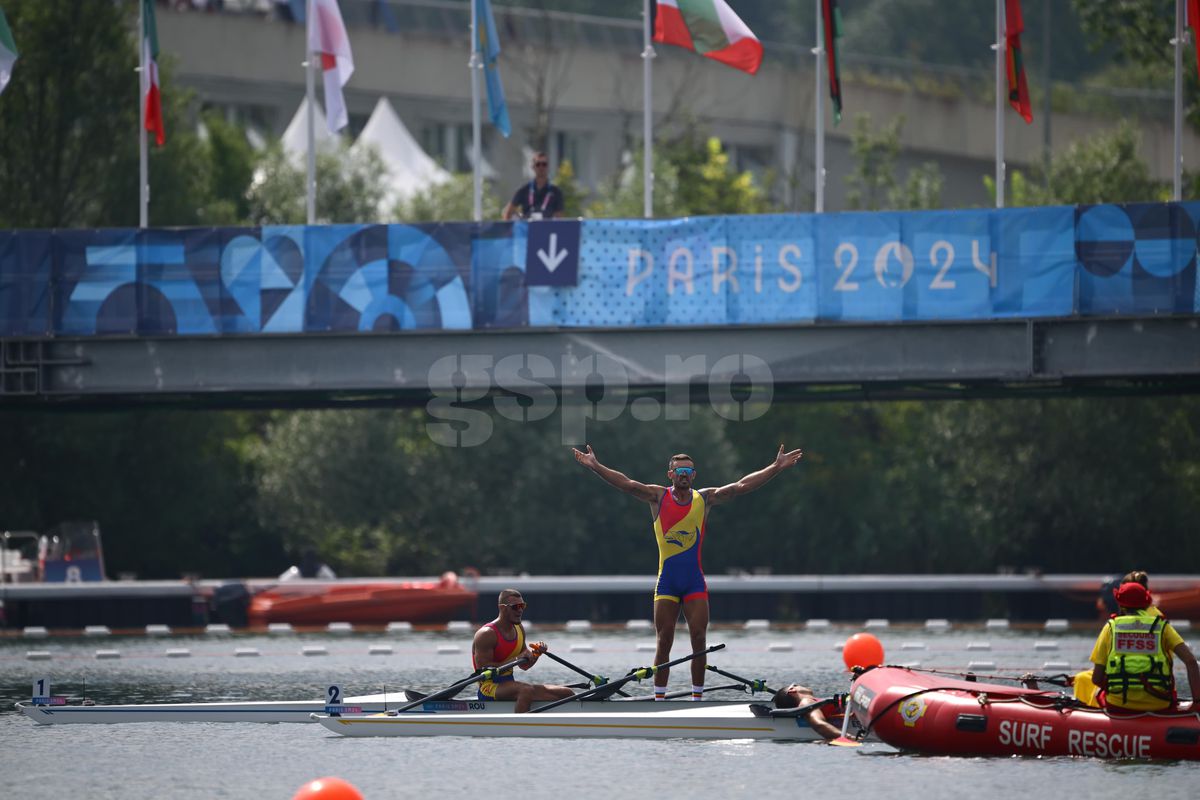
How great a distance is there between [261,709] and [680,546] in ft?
16.2

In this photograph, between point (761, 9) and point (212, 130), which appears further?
point (761, 9)

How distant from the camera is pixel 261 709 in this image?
2008cm

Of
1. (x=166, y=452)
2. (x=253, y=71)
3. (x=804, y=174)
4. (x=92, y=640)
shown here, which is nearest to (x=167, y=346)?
(x=92, y=640)

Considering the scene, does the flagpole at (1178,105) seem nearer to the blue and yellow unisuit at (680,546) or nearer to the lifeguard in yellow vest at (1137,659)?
the blue and yellow unisuit at (680,546)

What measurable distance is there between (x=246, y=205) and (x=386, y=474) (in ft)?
48.8

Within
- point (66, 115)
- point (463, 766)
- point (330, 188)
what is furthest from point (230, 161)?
point (463, 766)

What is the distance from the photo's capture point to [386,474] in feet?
163

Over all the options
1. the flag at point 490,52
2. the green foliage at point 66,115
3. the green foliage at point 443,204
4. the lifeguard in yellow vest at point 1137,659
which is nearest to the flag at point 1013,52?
the flag at point 490,52

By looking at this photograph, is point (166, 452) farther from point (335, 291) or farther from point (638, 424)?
point (335, 291)

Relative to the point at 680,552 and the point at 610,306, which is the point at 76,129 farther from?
the point at 680,552

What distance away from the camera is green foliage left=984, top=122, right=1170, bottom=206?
2003 inches

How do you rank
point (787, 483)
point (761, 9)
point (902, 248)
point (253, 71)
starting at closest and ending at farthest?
point (902, 248) < point (787, 483) < point (253, 71) < point (761, 9)

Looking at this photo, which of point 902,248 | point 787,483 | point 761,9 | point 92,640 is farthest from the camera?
point 761,9

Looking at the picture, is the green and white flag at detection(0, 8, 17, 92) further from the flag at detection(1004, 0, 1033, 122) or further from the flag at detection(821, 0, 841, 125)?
the flag at detection(1004, 0, 1033, 122)
